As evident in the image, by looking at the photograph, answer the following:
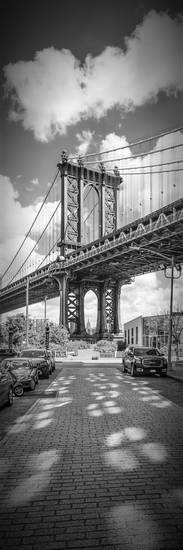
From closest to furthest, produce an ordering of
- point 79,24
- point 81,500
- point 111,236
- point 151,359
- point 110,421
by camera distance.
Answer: point 81,500 → point 110,421 → point 79,24 → point 151,359 → point 111,236

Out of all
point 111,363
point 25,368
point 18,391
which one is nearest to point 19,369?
point 25,368

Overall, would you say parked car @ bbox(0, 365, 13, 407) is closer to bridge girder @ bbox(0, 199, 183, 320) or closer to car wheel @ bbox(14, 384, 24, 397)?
car wheel @ bbox(14, 384, 24, 397)

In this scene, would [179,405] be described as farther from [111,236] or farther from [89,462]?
[111,236]

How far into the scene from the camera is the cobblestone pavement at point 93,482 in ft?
12.5

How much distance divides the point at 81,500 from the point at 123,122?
85.2ft

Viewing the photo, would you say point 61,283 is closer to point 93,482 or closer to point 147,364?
point 147,364

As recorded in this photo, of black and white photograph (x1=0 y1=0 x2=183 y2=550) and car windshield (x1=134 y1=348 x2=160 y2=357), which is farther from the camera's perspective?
car windshield (x1=134 y1=348 x2=160 y2=357)

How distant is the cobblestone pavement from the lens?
3.81m

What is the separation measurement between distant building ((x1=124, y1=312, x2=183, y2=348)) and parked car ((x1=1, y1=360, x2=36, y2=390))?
28914 millimetres

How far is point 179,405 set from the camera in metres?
11.5

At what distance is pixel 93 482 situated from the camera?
5.29 meters

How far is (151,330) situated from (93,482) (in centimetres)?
4789

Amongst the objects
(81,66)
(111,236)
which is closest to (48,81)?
(81,66)

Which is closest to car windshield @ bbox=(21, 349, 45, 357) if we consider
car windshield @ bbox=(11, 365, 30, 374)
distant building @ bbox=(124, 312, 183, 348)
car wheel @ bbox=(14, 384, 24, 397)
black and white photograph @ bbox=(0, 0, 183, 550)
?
black and white photograph @ bbox=(0, 0, 183, 550)
